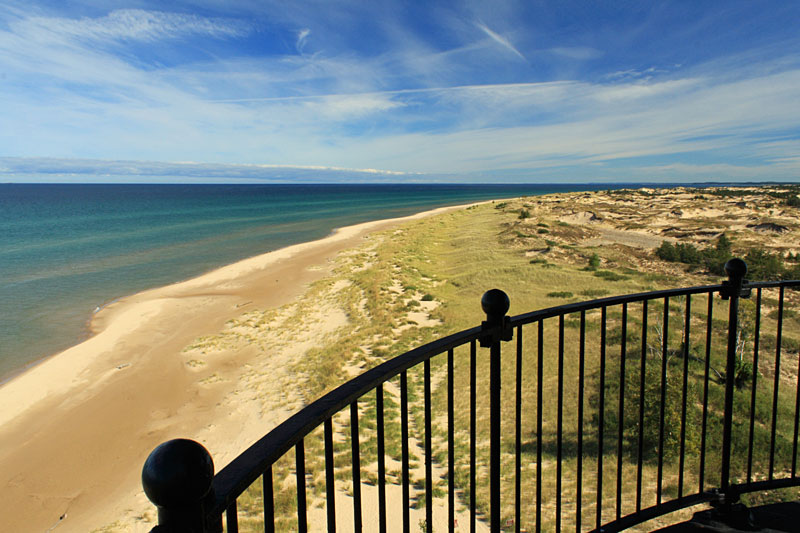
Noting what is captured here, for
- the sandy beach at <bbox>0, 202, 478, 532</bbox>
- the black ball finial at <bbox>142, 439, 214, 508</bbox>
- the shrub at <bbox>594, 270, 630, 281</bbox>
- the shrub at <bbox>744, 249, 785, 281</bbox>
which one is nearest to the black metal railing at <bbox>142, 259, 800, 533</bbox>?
the black ball finial at <bbox>142, 439, 214, 508</bbox>

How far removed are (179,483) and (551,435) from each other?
6699 millimetres

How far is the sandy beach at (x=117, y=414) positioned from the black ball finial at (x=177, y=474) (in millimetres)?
6634

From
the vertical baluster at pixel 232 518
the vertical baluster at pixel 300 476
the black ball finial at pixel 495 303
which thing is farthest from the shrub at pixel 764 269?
the vertical baluster at pixel 232 518

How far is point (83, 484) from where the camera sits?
23.9 ft

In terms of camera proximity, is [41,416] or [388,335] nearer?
[41,416]

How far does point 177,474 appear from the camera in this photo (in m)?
0.82

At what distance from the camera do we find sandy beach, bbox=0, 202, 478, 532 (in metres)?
6.89

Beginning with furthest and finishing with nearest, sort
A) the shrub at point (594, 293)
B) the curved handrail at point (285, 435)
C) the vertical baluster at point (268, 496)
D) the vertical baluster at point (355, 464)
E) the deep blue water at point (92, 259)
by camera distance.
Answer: the deep blue water at point (92, 259), the shrub at point (594, 293), the vertical baluster at point (355, 464), the vertical baluster at point (268, 496), the curved handrail at point (285, 435)

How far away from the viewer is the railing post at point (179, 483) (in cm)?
82

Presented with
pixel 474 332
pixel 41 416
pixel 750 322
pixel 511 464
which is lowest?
pixel 41 416

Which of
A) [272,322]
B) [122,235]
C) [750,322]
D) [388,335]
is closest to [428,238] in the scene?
[272,322]

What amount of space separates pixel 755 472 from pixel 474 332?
18.3 feet

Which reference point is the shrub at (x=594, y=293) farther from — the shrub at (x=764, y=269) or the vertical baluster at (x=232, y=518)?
the vertical baluster at (x=232, y=518)

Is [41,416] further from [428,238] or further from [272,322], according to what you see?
[428,238]
